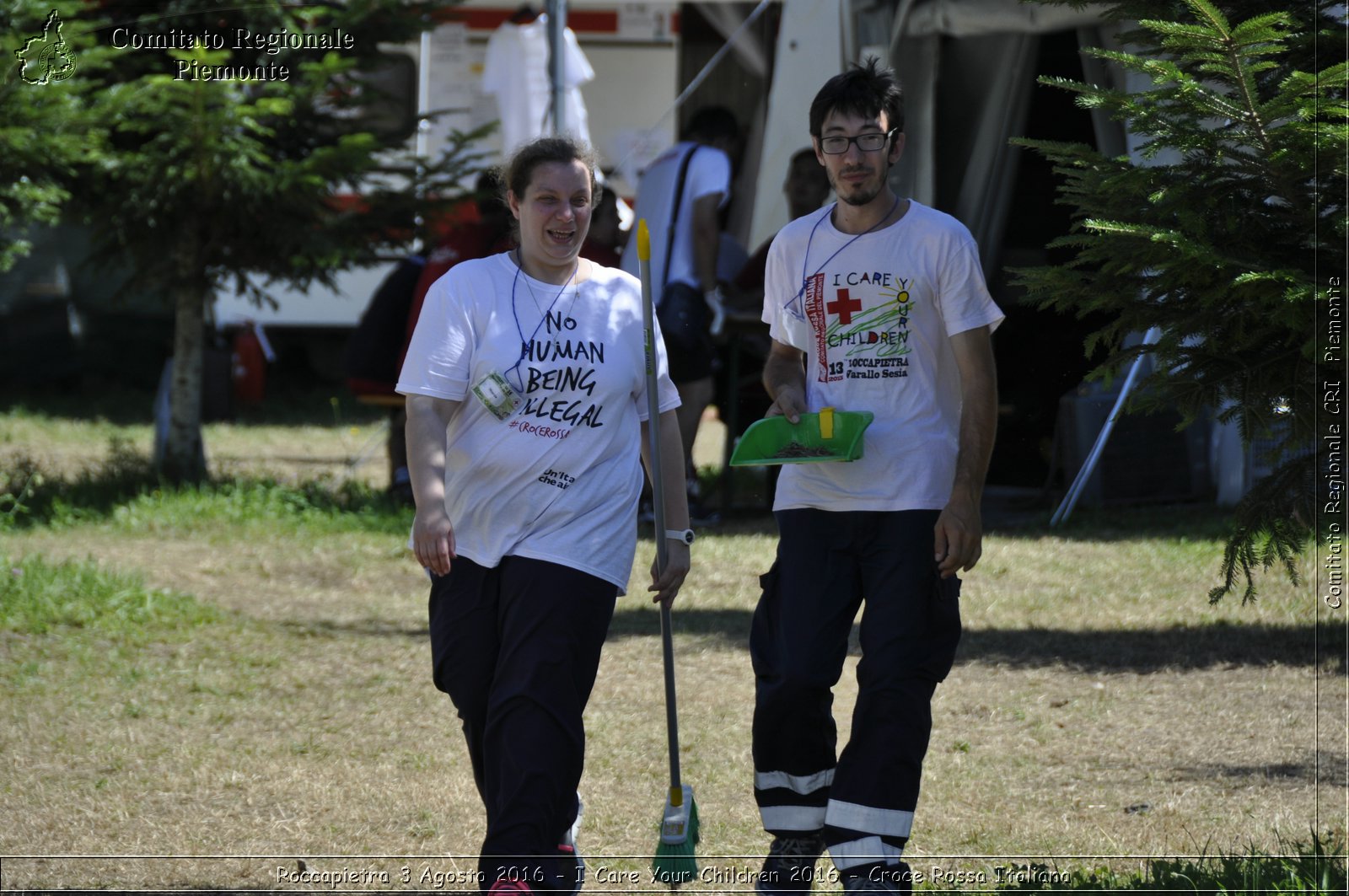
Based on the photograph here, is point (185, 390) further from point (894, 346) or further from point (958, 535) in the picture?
point (958, 535)

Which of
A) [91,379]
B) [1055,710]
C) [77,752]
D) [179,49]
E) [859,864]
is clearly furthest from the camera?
[91,379]

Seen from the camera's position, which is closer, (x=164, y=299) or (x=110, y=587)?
(x=110, y=587)

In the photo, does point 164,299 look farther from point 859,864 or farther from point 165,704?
point 859,864

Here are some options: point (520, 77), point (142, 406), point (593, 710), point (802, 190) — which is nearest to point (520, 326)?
point (593, 710)

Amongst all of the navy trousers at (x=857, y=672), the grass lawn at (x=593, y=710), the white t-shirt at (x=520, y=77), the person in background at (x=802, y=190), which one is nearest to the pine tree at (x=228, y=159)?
the grass lawn at (x=593, y=710)

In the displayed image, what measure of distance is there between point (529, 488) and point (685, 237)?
4.14 metres

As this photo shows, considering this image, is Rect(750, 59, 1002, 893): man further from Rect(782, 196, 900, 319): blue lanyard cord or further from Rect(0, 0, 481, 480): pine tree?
Rect(0, 0, 481, 480): pine tree

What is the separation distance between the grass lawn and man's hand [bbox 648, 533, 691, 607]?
32.2 inches

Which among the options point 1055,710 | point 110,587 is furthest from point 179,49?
point 1055,710

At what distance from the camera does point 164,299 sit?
986cm

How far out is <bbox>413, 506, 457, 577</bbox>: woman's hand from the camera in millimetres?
3383

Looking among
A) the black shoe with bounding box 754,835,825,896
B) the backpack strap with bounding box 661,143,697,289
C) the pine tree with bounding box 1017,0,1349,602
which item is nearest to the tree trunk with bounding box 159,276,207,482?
the backpack strap with bounding box 661,143,697,289

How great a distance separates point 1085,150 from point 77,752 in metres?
3.60

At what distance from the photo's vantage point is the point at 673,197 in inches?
296
